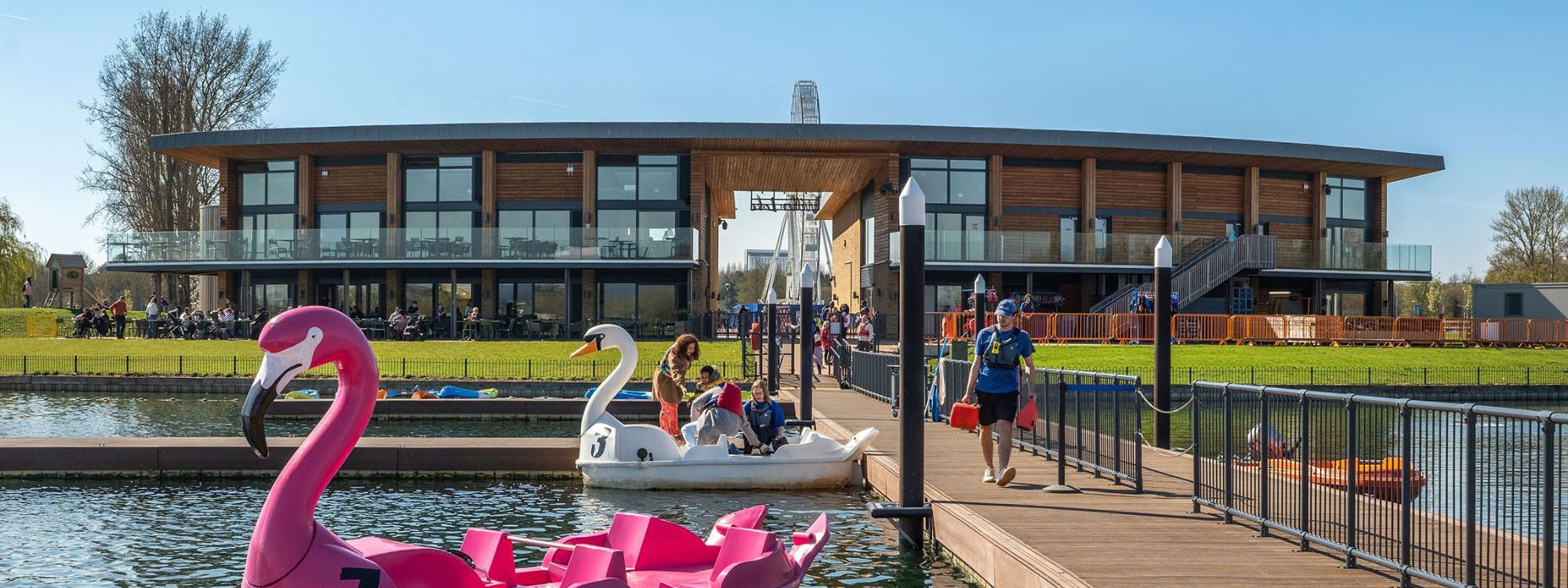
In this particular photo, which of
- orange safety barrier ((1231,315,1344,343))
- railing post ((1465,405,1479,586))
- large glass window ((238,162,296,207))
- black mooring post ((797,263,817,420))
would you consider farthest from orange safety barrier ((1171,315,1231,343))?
railing post ((1465,405,1479,586))

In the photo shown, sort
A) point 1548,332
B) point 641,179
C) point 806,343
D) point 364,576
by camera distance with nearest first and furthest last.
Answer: point 364,576, point 806,343, point 1548,332, point 641,179

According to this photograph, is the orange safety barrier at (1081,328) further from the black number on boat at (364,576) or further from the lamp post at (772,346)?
the black number on boat at (364,576)

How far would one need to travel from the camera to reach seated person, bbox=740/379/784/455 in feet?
47.4

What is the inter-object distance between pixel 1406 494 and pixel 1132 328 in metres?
32.1

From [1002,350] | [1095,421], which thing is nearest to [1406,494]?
[1002,350]

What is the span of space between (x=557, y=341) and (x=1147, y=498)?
2991cm

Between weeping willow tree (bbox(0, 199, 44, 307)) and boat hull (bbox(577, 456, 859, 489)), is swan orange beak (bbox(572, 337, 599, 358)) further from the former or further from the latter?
weeping willow tree (bbox(0, 199, 44, 307))

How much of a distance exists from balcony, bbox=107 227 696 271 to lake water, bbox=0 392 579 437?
50.2ft

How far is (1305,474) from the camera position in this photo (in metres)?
8.01

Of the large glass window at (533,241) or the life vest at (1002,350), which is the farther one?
the large glass window at (533,241)

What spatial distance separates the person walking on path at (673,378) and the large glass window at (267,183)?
3429 centimetres

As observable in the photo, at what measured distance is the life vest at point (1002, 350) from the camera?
1103cm

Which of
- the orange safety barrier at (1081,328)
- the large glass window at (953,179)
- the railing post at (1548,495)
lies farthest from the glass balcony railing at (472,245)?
the railing post at (1548,495)

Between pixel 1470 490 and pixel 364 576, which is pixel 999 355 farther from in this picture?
pixel 364 576
